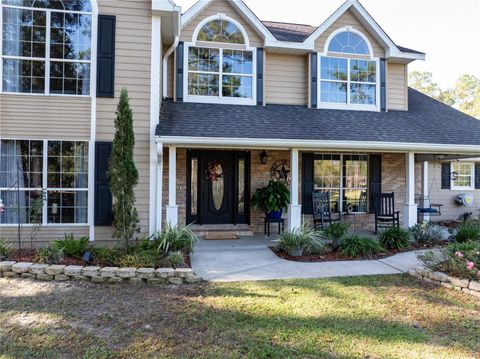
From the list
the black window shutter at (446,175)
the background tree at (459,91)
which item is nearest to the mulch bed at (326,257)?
the black window shutter at (446,175)

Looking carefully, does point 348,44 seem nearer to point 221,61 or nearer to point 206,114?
point 221,61

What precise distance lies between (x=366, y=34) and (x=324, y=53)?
1.46 meters

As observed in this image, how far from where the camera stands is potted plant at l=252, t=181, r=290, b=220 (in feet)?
28.7

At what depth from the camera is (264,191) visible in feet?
29.3

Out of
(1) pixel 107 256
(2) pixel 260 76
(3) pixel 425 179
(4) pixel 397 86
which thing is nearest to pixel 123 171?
(1) pixel 107 256

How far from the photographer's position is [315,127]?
8.68 m

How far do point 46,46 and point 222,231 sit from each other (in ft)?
19.1

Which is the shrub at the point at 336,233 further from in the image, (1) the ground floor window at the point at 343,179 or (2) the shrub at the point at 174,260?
(2) the shrub at the point at 174,260

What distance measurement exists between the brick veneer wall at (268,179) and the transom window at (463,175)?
393 centimetres

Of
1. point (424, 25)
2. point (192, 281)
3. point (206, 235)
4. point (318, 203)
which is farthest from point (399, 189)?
point (424, 25)

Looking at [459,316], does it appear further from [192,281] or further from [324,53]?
[324,53]

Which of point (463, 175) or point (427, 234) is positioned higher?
point (463, 175)

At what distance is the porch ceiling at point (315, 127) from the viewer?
7.82m

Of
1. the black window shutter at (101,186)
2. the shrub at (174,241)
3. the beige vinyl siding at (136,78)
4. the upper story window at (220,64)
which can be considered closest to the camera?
the shrub at (174,241)
